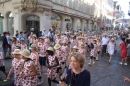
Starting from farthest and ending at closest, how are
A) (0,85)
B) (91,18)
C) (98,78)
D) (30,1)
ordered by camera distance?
(91,18) → (30,1) → (98,78) → (0,85)

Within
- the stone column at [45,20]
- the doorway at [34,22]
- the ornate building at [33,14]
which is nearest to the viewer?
the ornate building at [33,14]

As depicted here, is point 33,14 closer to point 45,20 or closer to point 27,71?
point 45,20

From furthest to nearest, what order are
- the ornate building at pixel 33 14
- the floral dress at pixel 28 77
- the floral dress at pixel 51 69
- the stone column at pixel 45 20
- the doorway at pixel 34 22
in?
the doorway at pixel 34 22
the stone column at pixel 45 20
the ornate building at pixel 33 14
the floral dress at pixel 51 69
the floral dress at pixel 28 77

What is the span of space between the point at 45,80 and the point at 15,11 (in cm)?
1515

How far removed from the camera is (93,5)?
1694 inches

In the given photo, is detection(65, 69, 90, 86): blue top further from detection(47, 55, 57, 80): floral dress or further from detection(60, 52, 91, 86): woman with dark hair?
detection(47, 55, 57, 80): floral dress

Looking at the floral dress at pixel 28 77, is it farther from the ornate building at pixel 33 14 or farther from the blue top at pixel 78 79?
the ornate building at pixel 33 14

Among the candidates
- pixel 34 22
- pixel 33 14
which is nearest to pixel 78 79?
pixel 33 14

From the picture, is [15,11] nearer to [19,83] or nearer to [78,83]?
[19,83]

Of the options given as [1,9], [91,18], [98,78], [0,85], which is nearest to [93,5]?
[91,18]

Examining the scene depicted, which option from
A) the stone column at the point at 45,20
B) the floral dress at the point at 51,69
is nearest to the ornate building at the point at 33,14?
the stone column at the point at 45,20

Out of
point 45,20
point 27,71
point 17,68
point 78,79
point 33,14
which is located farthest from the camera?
point 45,20

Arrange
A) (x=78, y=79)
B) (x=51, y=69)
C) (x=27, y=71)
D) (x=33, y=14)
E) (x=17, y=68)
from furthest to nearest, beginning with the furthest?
(x=33, y=14) < (x=51, y=69) < (x=17, y=68) < (x=27, y=71) < (x=78, y=79)

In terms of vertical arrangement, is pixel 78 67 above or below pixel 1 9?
below
